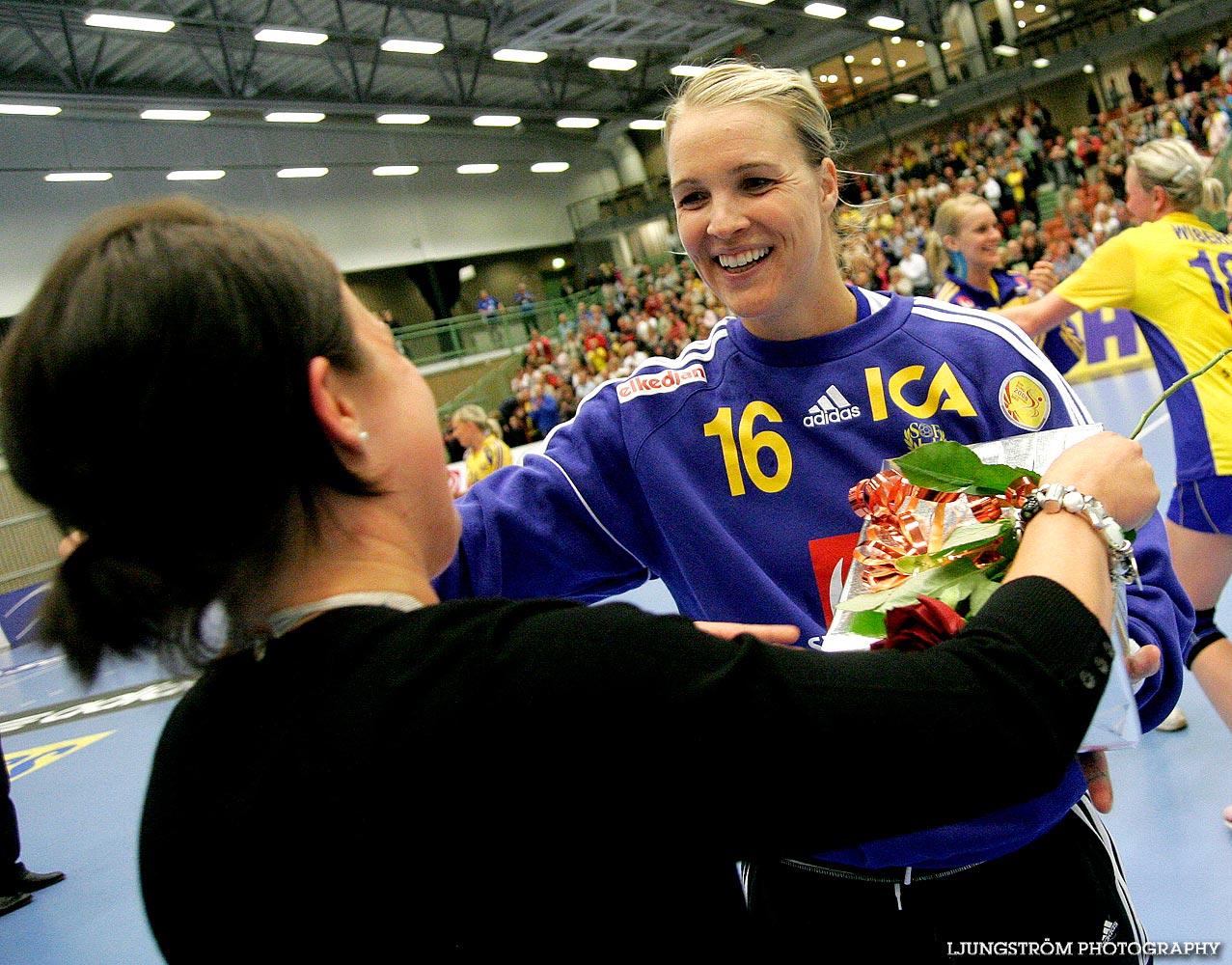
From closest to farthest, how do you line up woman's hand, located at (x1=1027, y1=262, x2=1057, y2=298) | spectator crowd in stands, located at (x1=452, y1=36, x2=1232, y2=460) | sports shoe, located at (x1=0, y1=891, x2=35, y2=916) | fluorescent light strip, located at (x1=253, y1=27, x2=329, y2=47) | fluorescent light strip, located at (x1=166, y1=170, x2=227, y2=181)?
woman's hand, located at (x1=1027, y1=262, x2=1057, y2=298) → sports shoe, located at (x1=0, y1=891, x2=35, y2=916) → fluorescent light strip, located at (x1=253, y1=27, x2=329, y2=47) → spectator crowd in stands, located at (x1=452, y1=36, x2=1232, y2=460) → fluorescent light strip, located at (x1=166, y1=170, x2=227, y2=181)

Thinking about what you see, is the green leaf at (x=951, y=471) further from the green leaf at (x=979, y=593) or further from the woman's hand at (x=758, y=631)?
the woman's hand at (x=758, y=631)

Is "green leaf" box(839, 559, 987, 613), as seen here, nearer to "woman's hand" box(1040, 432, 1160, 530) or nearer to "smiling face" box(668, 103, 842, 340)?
"woman's hand" box(1040, 432, 1160, 530)

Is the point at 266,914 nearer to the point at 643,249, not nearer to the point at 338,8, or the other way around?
the point at 338,8

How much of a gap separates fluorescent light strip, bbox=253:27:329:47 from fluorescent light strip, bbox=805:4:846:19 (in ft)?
33.2

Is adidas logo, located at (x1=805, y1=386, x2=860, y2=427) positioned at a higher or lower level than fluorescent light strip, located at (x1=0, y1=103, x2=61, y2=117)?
lower

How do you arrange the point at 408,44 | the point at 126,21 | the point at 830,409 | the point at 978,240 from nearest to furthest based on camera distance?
the point at 830,409
the point at 978,240
the point at 126,21
the point at 408,44

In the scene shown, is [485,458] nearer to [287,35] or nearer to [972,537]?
[972,537]

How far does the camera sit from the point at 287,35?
1484cm

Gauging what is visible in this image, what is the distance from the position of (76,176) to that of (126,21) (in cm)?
522

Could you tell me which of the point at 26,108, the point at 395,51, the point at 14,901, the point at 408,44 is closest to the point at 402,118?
the point at 395,51

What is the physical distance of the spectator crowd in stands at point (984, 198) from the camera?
14.7m

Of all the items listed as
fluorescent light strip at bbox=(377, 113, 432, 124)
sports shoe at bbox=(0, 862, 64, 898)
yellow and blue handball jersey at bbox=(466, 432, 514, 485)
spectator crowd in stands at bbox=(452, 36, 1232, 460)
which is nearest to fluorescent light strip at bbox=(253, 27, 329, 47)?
fluorescent light strip at bbox=(377, 113, 432, 124)

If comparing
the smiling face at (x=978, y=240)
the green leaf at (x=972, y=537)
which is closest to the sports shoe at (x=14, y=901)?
the green leaf at (x=972, y=537)

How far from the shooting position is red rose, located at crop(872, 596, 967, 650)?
0.88 m
